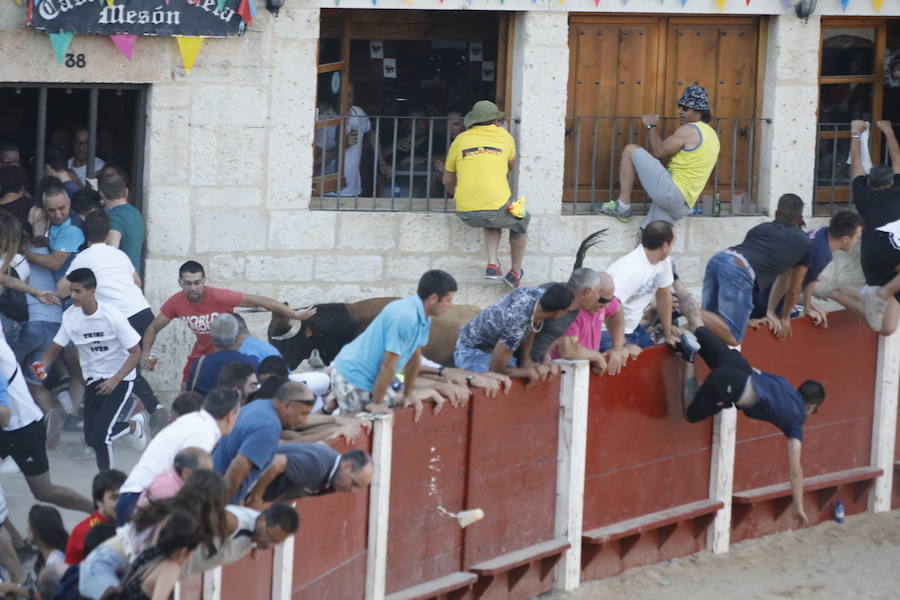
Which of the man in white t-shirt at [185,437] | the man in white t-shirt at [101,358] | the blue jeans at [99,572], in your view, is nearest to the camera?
the blue jeans at [99,572]

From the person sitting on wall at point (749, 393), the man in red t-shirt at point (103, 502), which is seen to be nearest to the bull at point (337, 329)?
the person sitting on wall at point (749, 393)

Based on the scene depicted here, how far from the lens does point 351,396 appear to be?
8.91 m

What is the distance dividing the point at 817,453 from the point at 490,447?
11.0 ft

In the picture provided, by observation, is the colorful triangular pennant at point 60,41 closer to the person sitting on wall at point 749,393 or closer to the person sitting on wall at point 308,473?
the person sitting on wall at point 749,393

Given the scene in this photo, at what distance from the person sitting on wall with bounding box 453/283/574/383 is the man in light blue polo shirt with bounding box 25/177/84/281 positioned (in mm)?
2868

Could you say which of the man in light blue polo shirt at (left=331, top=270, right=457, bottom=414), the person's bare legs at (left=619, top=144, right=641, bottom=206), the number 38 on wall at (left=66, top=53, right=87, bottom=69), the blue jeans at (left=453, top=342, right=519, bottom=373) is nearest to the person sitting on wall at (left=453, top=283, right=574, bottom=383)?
the blue jeans at (left=453, top=342, right=519, bottom=373)

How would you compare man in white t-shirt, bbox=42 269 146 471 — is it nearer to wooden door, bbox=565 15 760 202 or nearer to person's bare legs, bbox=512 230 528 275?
person's bare legs, bbox=512 230 528 275

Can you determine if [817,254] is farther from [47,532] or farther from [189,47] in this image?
[47,532]

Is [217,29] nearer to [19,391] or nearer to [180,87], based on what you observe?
[180,87]

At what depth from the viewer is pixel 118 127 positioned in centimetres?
1334

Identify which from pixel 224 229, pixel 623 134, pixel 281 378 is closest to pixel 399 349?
pixel 281 378

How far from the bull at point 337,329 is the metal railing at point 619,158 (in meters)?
1.71

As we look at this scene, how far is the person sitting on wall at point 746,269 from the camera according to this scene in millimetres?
10922

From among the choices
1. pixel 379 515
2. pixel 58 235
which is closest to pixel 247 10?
pixel 58 235
